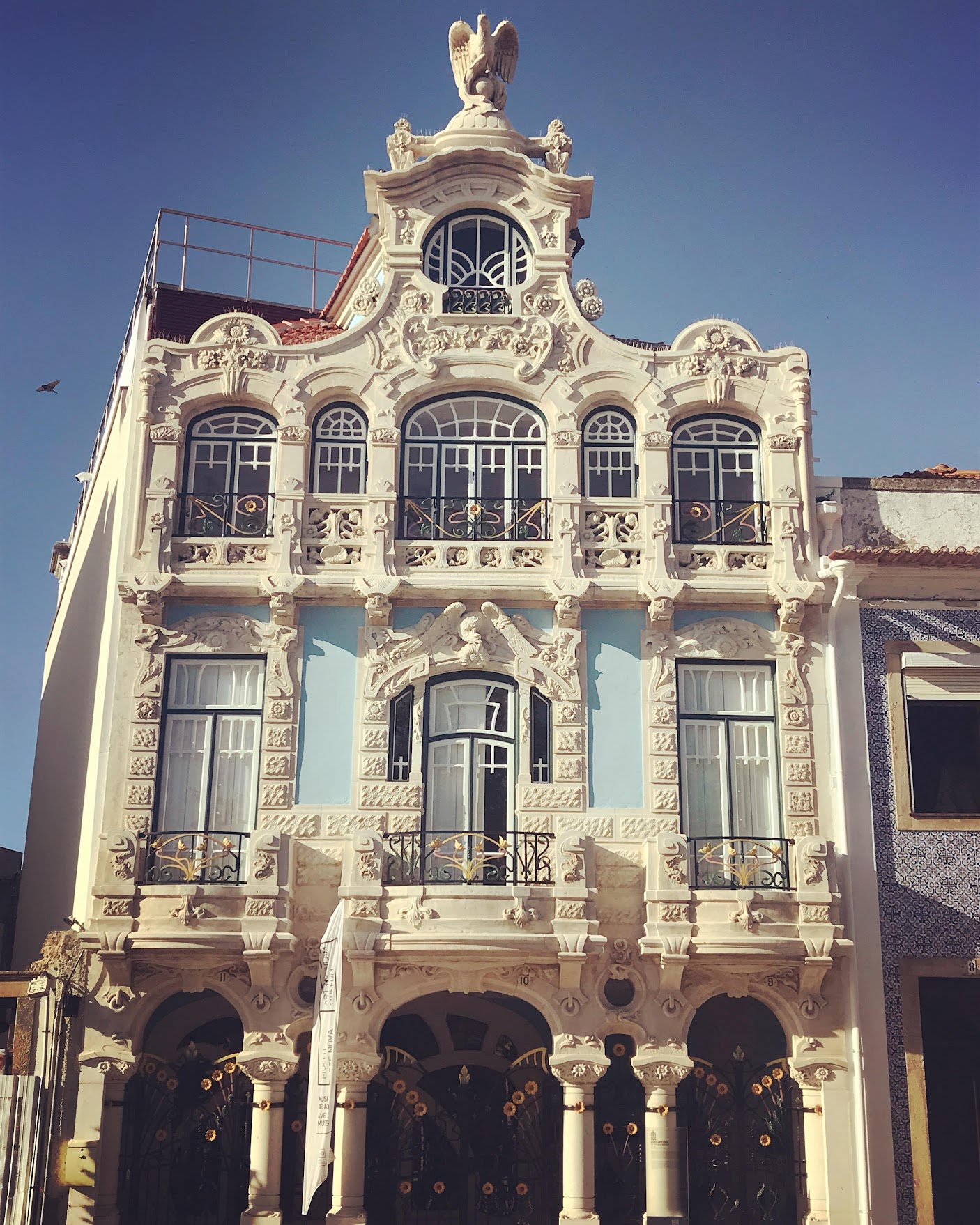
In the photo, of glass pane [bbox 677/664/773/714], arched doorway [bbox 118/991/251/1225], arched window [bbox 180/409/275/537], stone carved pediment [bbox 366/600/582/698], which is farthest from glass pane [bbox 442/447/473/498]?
arched doorway [bbox 118/991/251/1225]

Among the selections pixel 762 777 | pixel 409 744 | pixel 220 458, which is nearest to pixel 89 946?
pixel 409 744

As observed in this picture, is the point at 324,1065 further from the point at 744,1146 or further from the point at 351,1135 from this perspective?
the point at 744,1146

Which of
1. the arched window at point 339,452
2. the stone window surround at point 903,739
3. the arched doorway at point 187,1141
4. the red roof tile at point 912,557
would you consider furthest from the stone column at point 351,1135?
the red roof tile at point 912,557

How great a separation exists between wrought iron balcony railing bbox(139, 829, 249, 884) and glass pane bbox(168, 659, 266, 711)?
177 centimetres

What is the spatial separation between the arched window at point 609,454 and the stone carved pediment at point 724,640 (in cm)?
215

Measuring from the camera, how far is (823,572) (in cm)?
2078

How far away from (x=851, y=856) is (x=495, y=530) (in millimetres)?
6414

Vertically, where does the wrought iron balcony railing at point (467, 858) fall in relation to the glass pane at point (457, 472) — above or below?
below

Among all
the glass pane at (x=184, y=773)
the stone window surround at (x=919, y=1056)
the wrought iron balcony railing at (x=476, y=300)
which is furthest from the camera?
the wrought iron balcony railing at (x=476, y=300)

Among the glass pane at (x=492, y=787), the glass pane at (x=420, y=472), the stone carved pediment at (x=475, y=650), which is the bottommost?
the glass pane at (x=492, y=787)

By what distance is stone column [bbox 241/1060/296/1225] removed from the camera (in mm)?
18766

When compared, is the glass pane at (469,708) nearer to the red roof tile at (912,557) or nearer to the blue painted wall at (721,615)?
the blue painted wall at (721,615)

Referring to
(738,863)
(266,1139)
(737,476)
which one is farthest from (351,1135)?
(737,476)

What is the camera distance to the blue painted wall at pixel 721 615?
21.0 meters
